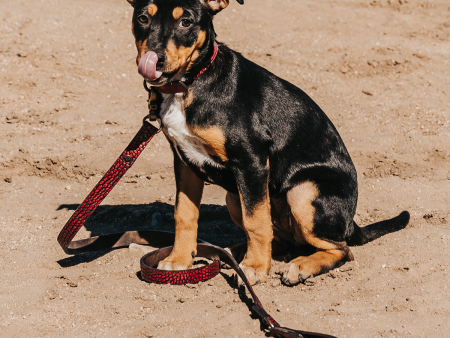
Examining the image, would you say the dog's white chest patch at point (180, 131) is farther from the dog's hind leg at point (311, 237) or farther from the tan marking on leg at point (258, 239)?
the dog's hind leg at point (311, 237)

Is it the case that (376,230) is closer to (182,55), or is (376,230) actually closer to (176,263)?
(176,263)

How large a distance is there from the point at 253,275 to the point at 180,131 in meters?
1.22

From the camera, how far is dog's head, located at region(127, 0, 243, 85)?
11.2 ft

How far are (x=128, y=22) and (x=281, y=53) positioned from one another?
9.30ft

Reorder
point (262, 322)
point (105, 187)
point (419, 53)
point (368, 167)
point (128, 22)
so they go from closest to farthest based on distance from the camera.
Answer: point (262, 322), point (105, 187), point (368, 167), point (419, 53), point (128, 22)

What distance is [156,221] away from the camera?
5.12m

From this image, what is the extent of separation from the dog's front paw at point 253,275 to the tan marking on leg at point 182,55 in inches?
61.6

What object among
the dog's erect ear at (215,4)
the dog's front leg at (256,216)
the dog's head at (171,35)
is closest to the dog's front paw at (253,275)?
the dog's front leg at (256,216)

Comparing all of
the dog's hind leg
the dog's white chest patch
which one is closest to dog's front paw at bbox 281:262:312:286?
the dog's hind leg

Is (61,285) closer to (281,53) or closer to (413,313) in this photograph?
(413,313)

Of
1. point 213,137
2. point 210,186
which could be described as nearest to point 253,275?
point 213,137

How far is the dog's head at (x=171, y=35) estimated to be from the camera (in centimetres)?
342

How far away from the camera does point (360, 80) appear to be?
26.6 ft

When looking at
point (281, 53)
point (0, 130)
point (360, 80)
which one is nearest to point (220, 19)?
point (281, 53)
